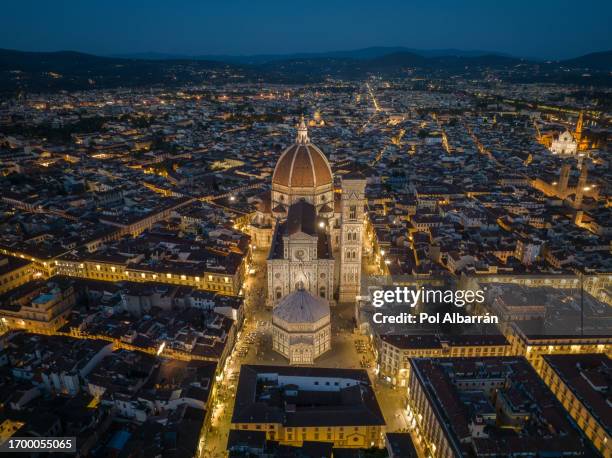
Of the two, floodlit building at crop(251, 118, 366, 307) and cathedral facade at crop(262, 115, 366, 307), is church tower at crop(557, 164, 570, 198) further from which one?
cathedral facade at crop(262, 115, 366, 307)

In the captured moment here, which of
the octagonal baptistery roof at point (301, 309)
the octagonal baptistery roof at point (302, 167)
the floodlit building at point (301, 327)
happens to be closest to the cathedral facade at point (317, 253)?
the octagonal baptistery roof at point (302, 167)

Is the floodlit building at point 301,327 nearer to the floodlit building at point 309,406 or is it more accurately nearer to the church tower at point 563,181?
the floodlit building at point 309,406

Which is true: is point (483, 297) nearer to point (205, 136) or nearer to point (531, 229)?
point (531, 229)

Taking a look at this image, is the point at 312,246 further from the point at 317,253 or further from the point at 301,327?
the point at 301,327

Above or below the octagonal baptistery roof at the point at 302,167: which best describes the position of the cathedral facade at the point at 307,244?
below

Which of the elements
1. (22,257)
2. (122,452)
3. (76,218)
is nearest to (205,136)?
(76,218)

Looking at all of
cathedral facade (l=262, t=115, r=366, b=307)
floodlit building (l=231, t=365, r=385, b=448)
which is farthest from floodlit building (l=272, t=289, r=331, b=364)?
cathedral facade (l=262, t=115, r=366, b=307)
